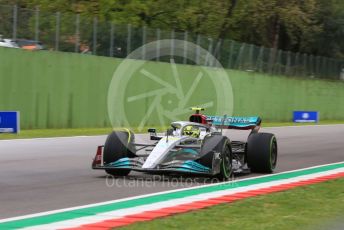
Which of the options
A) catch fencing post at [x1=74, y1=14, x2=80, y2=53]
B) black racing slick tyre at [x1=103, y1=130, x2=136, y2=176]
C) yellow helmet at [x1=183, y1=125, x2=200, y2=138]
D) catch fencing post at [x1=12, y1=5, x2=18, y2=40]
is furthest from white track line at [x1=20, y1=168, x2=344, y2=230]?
catch fencing post at [x1=74, y1=14, x2=80, y2=53]

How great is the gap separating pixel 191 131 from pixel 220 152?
933mm

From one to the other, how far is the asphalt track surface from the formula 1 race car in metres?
0.27

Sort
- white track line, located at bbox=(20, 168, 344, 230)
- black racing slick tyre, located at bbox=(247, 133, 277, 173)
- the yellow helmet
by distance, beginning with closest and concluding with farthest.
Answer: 1. white track line, located at bbox=(20, 168, 344, 230)
2. the yellow helmet
3. black racing slick tyre, located at bbox=(247, 133, 277, 173)

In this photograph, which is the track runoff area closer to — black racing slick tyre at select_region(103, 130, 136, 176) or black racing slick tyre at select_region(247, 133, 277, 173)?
black racing slick tyre at select_region(247, 133, 277, 173)

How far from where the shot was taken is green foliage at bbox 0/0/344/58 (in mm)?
44906

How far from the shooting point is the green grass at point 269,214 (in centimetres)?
735

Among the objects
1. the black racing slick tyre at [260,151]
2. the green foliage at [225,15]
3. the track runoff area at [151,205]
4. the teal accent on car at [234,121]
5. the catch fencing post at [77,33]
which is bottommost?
the track runoff area at [151,205]

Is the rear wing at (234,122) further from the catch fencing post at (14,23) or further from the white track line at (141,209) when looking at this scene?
the catch fencing post at (14,23)

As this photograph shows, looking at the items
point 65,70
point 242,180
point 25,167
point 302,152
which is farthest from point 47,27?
point 242,180

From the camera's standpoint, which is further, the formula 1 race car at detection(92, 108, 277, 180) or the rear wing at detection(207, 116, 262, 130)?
the rear wing at detection(207, 116, 262, 130)

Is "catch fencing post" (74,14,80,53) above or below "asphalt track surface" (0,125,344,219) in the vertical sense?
above

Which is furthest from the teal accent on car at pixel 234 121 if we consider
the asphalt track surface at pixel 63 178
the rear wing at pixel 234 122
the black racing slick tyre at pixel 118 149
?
the black racing slick tyre at pixel 118 149

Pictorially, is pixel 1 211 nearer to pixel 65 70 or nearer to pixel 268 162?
pixel 268 162

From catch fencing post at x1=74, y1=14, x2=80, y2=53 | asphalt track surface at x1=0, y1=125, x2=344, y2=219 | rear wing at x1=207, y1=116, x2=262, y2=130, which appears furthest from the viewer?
catch fencing post at x1=74, y1=14, x2=80, y2=53
